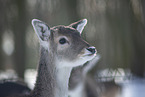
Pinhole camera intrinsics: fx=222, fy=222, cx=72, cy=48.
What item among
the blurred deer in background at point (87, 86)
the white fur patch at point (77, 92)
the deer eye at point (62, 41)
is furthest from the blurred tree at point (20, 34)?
the deer eye at point (62, 41)

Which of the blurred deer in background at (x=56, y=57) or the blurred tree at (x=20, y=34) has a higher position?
the blurred deer in background at (x=56, y=57)

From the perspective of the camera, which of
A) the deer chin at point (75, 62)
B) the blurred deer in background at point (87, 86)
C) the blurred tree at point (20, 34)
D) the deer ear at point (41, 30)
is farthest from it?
the blurred tree at point (20, 34)

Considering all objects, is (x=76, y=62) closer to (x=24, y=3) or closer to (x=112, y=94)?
(x=112, y=94)

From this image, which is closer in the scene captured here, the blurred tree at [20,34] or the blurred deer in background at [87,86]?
the blurred deer in background at [87,86]

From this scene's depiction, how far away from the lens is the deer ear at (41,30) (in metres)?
2.92

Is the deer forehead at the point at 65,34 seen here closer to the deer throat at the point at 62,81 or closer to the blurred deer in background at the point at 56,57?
the blurred deer in background at the point at 56,57

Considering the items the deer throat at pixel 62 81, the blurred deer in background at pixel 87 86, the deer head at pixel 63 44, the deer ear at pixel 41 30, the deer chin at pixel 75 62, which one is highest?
the deer ear at pixel 41 30

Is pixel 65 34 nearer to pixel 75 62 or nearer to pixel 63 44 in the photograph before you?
pixel 63 44

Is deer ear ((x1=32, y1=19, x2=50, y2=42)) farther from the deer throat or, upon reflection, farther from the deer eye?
the deer throat

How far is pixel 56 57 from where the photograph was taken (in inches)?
118

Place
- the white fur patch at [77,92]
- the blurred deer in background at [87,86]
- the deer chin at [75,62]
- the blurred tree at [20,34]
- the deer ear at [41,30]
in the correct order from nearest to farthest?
the deer chin at [75,62]
the deer ear at [41,30]
the white fur patch at [77,92]
the blurred deer in background at [87,86]
the blurred tree at [20,34]

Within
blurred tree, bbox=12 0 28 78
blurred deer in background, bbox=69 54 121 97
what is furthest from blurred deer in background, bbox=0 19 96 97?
blurred tree, bbox=12 0 28 78

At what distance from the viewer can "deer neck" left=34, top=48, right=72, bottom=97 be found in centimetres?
289

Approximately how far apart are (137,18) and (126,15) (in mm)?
930
